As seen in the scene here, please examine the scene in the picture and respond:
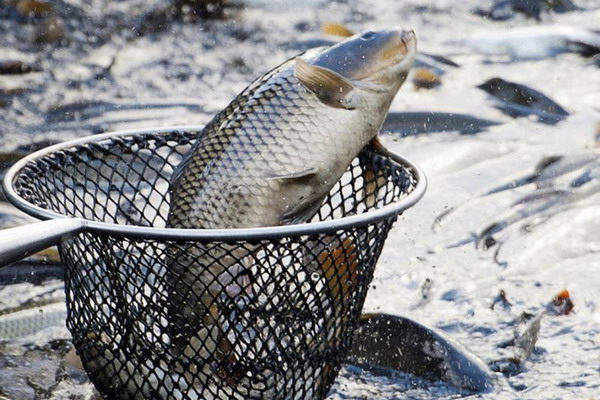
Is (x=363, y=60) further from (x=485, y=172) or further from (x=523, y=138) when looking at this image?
(x=523, y=138)

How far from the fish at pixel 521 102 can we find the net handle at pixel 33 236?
4156mm

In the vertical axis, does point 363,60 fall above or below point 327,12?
above

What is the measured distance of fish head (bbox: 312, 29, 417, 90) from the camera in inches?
113

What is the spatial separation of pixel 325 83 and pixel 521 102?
3.60m

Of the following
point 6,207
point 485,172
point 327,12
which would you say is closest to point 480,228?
point 485,172

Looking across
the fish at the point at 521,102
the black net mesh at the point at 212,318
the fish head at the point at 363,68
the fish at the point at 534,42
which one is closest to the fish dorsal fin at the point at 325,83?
the fish head at the point at 363,68

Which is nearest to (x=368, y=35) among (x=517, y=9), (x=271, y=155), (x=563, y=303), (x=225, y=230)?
(x=271, y=155)

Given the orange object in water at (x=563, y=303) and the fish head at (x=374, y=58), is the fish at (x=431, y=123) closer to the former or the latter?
the orange object in water at (x=563, y=303)

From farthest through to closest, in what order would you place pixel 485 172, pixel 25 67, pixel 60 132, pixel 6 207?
pixel 25 67, pixel 60 132, pixel 485 172, pixel 6 207

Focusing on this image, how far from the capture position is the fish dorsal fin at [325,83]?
2684mm

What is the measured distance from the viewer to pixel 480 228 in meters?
4.18

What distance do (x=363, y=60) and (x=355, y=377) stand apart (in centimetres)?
101

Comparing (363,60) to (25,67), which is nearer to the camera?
(363,60)

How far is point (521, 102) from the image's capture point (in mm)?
6039
